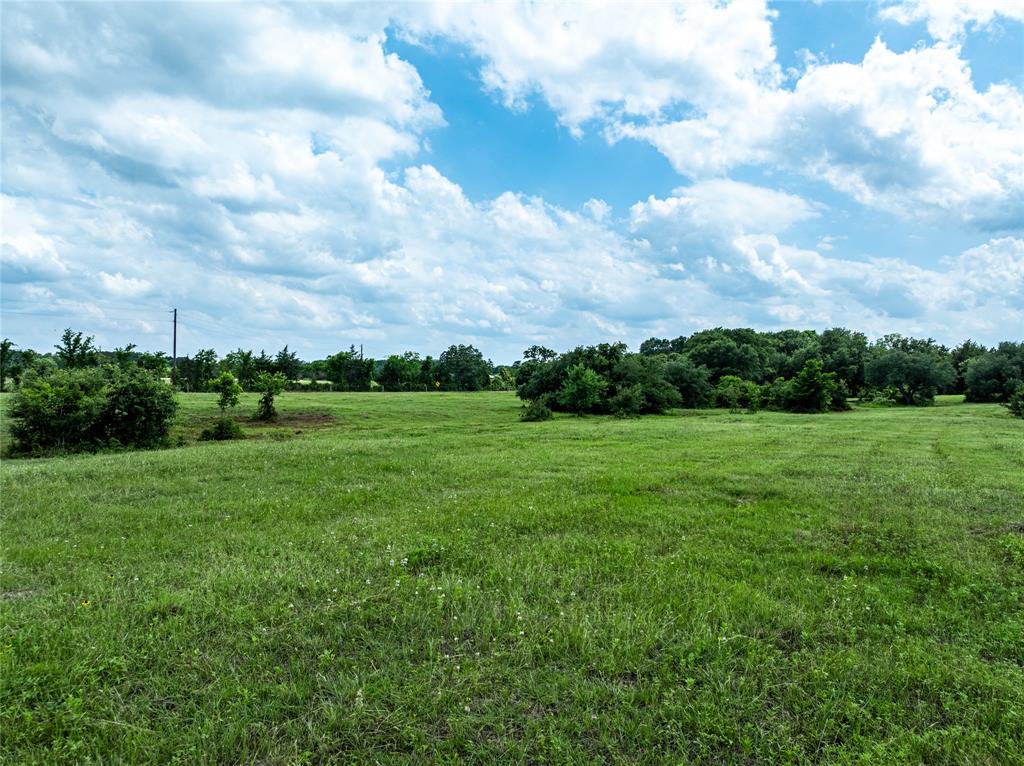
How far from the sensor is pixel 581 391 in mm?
48031

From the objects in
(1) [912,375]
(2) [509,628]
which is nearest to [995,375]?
(1) [912,375]

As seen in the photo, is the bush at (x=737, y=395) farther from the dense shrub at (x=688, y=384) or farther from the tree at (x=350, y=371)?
the tree at (x=350, y=371)

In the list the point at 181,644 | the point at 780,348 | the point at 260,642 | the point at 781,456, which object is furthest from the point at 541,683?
the point at 780,348

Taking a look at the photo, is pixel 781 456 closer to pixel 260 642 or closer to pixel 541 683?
pixel 541 683

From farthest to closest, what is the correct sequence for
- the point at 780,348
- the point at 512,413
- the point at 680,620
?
the point at 780,348 → the point at 512,413 → the point at 680,620

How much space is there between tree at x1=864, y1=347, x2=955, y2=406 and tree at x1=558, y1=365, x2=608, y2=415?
39.8 m

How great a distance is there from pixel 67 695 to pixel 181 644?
0.78 m

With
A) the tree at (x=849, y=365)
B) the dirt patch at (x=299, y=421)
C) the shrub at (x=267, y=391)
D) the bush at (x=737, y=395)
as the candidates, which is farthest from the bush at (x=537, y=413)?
the tree at (x=849, y=365)

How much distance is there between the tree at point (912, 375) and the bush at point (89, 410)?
72.4 meters

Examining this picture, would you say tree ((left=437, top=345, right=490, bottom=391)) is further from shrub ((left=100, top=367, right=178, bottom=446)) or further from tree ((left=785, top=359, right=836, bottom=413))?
shrub ((left=100, top=367, right=178, bottom=446))

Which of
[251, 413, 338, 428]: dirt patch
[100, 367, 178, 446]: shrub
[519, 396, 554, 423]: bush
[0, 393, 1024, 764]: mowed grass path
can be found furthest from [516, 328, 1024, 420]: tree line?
[0, 393, 1024, 764]: mowed grass path

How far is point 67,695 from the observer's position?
12.8 feet

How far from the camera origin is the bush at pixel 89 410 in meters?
20.9

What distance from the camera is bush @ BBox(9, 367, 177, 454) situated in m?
20.9
